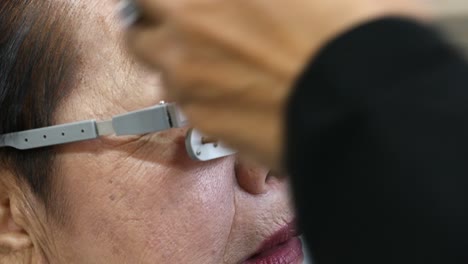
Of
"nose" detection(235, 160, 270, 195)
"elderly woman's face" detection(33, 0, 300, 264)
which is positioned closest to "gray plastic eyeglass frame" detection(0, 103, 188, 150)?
"elderly woman's face" detection(33, 0, 300, 264)

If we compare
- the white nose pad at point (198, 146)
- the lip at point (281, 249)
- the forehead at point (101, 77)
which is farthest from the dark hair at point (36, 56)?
the lip at point (281, 249)

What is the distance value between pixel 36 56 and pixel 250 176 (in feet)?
1.11

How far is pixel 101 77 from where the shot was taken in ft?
2.93

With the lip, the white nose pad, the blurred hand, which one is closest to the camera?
the blurred hand

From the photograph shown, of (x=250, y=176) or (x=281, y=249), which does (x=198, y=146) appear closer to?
(x=250, y=176)

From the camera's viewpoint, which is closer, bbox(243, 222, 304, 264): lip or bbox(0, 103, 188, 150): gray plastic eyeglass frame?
bbox(0, 103, 188, 150): gray plastic eyeglass frame

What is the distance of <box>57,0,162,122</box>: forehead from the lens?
887 mm

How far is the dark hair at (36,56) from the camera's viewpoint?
2.89 ft

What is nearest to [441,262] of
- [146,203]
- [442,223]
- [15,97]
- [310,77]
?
[442,223]

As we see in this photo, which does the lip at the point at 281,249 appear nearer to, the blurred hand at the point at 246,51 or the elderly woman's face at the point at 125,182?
the elderly woman's face at the point at 125,182

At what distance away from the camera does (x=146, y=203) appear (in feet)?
2.88

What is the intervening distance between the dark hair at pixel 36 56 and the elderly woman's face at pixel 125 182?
20mm

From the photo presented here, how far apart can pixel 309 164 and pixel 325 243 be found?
0.06 meters

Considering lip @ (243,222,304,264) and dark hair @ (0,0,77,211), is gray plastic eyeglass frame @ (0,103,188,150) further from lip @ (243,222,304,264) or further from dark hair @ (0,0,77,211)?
lip @ (243,222,304,264)
